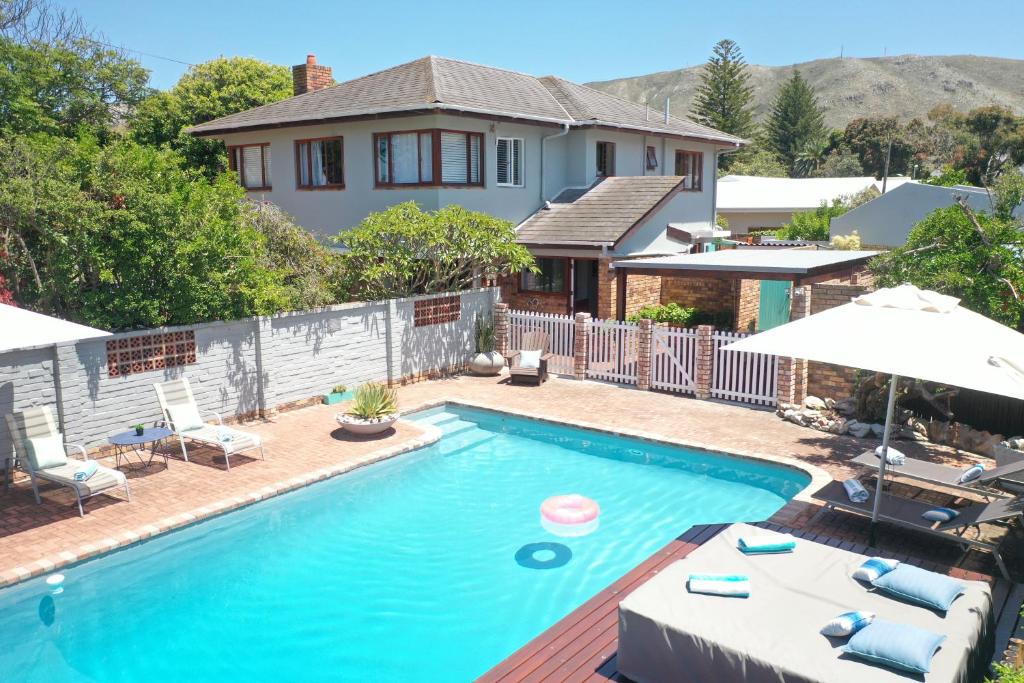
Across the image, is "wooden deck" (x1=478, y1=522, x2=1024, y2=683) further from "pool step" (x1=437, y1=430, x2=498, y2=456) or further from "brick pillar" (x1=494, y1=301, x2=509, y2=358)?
"brick pillar" (x1=494, y1=301, x2=509, y2=358)

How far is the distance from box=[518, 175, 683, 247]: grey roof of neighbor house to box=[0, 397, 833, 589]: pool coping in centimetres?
648

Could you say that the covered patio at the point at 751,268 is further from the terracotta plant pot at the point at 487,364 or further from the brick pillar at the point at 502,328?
the terracotta plant pot at the point at 487,364

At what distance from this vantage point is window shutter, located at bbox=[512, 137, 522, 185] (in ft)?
74.9

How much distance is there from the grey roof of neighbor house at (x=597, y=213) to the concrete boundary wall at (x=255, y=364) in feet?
9.90

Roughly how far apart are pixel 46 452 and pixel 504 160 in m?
15.2

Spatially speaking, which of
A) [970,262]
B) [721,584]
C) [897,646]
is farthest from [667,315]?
[897,646]

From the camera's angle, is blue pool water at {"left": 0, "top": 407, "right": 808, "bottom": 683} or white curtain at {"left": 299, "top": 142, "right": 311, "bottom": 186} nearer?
blue pool water at {"left": 0, "top": 407, "right": 808, "bottom": 683}

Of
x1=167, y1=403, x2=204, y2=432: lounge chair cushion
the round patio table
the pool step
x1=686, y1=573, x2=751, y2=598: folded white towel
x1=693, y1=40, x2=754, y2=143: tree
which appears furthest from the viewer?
x1=693, y1=40, x2=754, y2=143: tree

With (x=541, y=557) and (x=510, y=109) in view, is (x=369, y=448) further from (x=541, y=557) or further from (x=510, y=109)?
(x=510, y=109)

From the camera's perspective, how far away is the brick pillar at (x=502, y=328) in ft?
62.7

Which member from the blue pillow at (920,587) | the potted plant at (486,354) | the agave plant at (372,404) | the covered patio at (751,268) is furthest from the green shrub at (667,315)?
the blue pillow at (920,587)

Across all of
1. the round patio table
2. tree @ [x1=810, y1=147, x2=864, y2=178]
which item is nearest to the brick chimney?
the round patio table

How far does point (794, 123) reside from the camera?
9369 cm

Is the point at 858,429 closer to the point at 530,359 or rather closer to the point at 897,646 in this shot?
the point at 530,359
